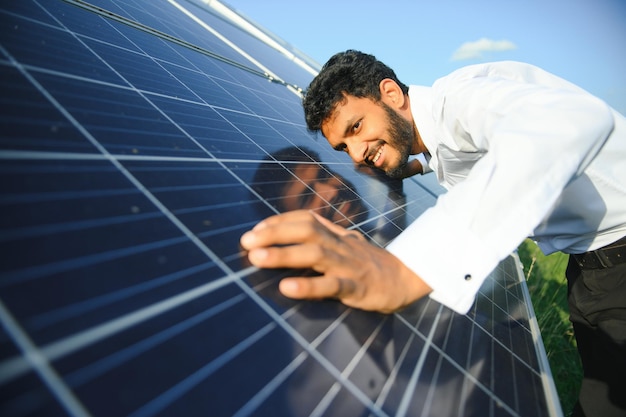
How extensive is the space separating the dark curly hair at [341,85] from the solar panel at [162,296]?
5.85 ft

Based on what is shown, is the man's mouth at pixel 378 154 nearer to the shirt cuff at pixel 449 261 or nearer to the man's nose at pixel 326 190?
the man's nose at pixel 326 190

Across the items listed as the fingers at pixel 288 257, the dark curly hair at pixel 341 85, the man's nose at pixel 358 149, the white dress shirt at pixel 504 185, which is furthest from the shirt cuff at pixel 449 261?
the dark curly hair at pixel 341 85

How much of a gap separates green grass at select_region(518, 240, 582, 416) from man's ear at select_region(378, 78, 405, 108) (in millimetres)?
4302

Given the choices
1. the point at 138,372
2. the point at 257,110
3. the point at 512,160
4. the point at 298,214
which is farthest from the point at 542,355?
the point at 257,110

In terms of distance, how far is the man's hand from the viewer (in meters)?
1.18

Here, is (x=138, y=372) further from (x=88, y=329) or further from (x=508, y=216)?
(x=508, y=216)

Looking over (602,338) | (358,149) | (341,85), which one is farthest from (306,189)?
(602,338)

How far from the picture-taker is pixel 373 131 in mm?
3516

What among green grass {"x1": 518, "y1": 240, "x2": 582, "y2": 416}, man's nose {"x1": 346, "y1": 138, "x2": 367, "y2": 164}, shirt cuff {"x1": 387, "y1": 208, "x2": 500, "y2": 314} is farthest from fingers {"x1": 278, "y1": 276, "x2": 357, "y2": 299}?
green grass {"x1": 518, "y1": 240, "x2": 582, "y2": 416}

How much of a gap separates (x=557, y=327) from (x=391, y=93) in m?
5.14

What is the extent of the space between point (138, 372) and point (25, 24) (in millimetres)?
2243

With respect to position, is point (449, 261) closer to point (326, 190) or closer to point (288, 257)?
point (288, 257)

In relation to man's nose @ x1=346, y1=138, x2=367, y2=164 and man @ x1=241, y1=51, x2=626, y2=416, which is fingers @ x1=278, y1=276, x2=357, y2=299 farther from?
man's nose @ x1=346, y1=138, x2=367, y2=164

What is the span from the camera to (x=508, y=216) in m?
1.42
